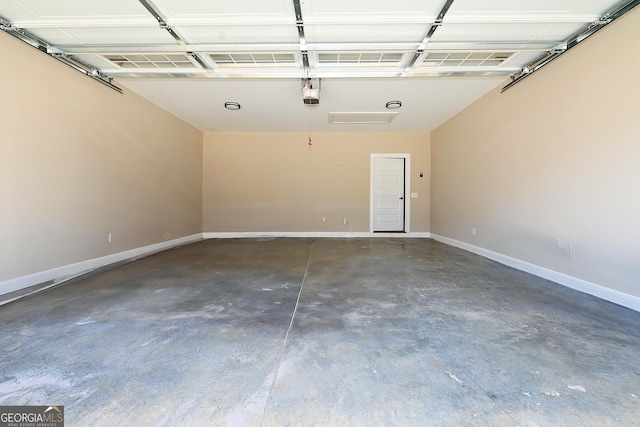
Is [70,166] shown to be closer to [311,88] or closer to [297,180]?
[311,88]

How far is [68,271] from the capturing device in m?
3.05

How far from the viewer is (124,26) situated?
2447mm

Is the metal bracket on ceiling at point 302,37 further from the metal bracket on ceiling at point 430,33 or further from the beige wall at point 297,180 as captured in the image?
the beige wall at point 297,180

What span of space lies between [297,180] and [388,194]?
2.37 metres

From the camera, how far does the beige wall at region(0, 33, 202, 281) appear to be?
97.7 inches

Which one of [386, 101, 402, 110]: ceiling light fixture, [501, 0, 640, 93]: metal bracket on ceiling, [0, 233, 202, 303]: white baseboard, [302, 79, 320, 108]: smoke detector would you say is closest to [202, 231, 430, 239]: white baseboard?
[0, 233, 202, 303]: white baseboard

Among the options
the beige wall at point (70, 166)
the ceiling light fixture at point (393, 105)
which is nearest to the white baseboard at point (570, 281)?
the ceiling light fixture at point (393, 105)

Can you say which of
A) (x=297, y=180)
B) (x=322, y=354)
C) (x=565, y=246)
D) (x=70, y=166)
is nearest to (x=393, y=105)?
(x=297, y=180)

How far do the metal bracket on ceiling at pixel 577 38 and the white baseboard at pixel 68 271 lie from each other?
5.91 m

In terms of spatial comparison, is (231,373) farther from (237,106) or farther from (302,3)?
(237,106)

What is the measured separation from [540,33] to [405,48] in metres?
1.30

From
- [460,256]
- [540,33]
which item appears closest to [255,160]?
[460,256]

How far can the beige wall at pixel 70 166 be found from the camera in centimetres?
248

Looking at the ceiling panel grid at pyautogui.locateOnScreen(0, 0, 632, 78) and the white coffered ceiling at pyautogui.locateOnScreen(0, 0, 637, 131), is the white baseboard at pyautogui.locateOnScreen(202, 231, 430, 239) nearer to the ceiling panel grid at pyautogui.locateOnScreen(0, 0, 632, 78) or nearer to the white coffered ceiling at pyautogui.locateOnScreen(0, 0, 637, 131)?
the white coffered ceiling at pyautogui.locateOnScreen(0, 0, 637, 131)
